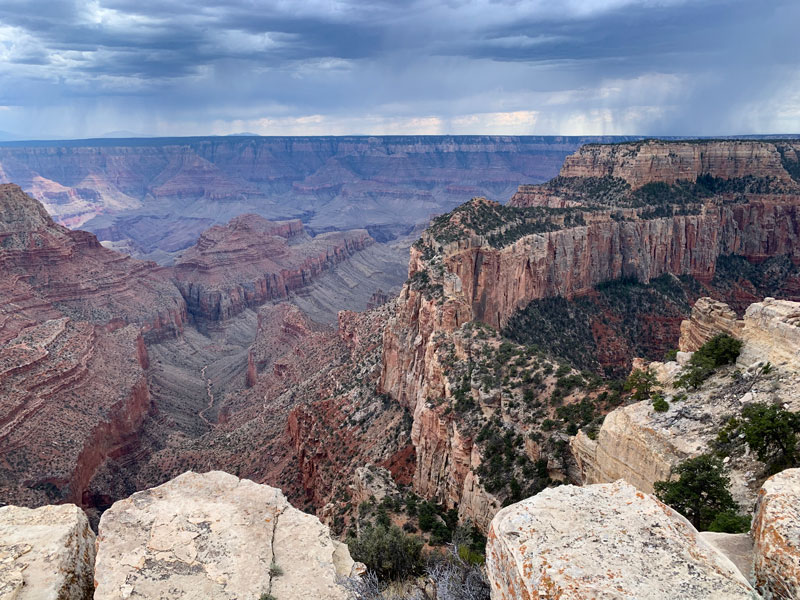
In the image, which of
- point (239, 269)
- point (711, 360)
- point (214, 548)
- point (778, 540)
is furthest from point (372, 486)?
point (239, 269)

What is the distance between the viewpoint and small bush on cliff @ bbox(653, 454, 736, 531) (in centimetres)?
1466

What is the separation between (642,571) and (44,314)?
89.3 metres

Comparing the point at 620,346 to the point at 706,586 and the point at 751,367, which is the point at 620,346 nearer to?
the point at 751,367

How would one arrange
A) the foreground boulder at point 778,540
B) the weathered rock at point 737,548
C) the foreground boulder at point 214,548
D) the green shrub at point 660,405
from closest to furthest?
1. the foreground boulder at point 778,540
2. the weathered rock at point 737,548
3. the foreground boulder at point 214,548
4. the green shrub at point 660,405

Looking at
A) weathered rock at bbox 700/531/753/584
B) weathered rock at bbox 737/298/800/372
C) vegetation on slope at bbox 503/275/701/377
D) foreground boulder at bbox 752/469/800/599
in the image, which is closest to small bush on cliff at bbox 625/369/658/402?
weathered rock at bbox 737/298/800/372

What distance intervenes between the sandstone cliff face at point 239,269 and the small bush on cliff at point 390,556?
118346 millimetres

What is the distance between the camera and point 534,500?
10727 mm

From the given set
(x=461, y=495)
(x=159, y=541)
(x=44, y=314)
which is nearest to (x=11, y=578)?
(x=159, y=541)

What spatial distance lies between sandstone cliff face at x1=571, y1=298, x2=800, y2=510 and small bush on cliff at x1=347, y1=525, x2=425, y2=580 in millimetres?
7265

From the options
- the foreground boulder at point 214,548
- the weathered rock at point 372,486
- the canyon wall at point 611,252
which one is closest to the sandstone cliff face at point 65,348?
the weathered rock at point 372,486

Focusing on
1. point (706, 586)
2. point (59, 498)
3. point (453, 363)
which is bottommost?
point (59, 498)

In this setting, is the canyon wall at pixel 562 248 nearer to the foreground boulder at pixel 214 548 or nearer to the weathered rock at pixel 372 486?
the weathered rock at pixel 372 486

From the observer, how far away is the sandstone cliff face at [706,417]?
54.7 feet

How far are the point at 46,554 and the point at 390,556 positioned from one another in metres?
10.1
